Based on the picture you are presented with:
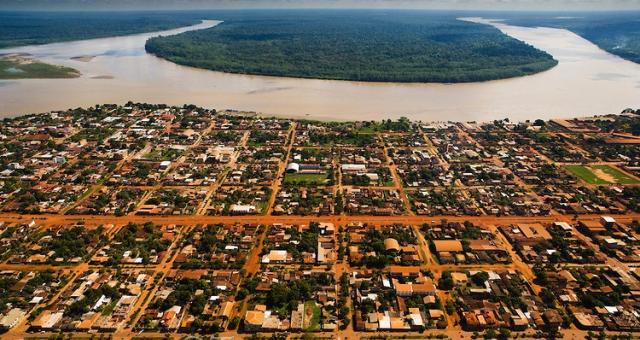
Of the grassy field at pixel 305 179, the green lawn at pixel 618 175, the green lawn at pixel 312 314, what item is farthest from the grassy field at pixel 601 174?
the green lawn at pixel 312 314

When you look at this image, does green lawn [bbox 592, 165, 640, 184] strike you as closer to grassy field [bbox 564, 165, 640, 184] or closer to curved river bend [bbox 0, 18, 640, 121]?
grassy field [bbox 564, 165, 640, 184]

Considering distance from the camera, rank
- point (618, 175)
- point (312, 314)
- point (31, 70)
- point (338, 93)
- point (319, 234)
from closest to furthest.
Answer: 1. point (312, 314)
2. point (319, 234)
3. point (618, 175)
4. point (338, 93)
5. point (31, 70)

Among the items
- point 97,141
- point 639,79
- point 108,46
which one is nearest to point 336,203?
point 97,141

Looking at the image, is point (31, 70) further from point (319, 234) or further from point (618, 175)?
point (618, 175)

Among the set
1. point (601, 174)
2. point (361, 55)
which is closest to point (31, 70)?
point (361, 55)

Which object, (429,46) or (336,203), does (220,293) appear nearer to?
(336,203)

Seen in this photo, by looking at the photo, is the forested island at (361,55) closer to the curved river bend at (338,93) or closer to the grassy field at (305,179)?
the curved river bend at (338,93)
